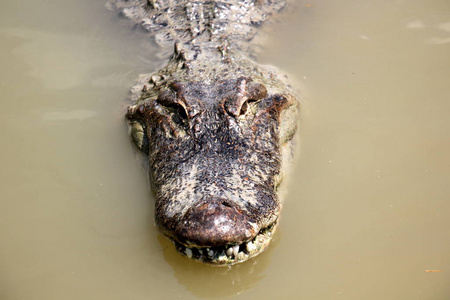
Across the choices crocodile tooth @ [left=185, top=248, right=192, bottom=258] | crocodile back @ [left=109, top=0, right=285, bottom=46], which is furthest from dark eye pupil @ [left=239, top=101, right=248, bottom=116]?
crocodile back @ [left=109, top=0, right=285, bottom=46]

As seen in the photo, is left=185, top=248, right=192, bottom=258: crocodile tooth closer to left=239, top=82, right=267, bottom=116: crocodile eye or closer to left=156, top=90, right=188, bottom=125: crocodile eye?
left=156, top=90, right=188, bottom=125: crocodile eye

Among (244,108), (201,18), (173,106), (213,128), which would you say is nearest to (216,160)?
(213,128)

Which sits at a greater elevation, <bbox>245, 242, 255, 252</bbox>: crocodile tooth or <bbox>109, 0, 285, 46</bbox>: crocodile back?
<bbox>109, 0, 285, 46</bbox>: crocodile back

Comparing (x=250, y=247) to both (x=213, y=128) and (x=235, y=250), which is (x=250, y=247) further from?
(x=213, y=128)

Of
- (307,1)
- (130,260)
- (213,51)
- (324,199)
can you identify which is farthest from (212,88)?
(307,1)

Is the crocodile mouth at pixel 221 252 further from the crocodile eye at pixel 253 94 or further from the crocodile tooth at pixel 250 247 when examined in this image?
the crocodile eye at pixel 253 94

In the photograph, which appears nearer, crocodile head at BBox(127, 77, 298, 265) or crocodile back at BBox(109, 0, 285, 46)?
crocodile head at BBox(127, 77, 298, 265)

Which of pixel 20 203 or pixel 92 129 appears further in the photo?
pixel 92 129

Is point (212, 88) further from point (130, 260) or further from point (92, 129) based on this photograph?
point (130, 260)
